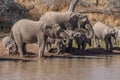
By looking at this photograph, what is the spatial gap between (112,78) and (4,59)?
6.01 meters

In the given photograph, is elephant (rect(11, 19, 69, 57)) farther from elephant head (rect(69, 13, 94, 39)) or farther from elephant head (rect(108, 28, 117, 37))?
elephant head (rect(108, 28, 117, 37))

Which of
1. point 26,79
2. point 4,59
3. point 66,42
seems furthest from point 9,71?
point 66,42

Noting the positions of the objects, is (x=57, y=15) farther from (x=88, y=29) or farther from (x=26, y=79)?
(x=26, y=79)

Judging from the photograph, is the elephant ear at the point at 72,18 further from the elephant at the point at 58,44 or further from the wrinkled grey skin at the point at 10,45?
the wrinkled grey skin at the point at 10,45

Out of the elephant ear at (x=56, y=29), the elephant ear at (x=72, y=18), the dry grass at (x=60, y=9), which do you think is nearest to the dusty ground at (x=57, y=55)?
the elephant ear at (x=56, y=29)

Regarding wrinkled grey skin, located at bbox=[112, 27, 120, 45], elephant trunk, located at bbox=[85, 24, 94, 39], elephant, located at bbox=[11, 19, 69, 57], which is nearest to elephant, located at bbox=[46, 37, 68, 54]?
elephant, located at bbox=[11, 19, 69, 57]

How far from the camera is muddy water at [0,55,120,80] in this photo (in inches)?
650

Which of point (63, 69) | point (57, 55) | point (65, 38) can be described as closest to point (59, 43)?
point (65, 38)

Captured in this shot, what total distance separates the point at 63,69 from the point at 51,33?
4.28 meters

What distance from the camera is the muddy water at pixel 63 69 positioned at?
54.2 ft

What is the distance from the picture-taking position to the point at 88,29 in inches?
1014

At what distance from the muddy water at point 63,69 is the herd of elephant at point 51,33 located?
134cm

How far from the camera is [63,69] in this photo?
60.9ft

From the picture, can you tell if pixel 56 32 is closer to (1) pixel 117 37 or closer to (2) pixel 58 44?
(2) pixel 58 44
